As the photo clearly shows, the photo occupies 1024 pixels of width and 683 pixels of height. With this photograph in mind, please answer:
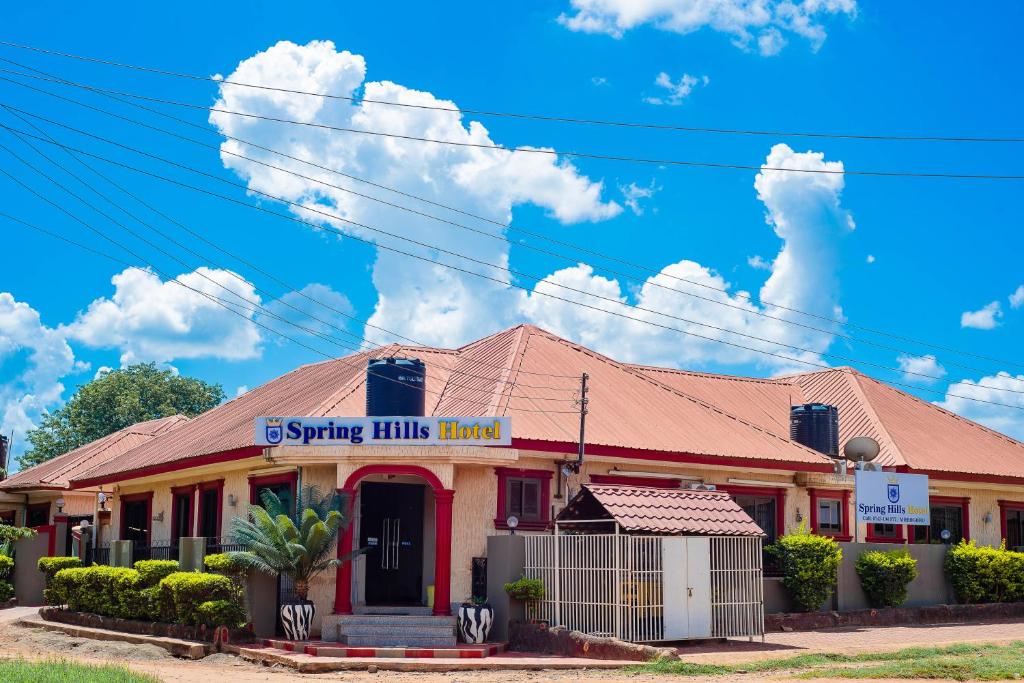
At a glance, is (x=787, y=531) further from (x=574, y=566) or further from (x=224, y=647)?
(x=224, y=647)

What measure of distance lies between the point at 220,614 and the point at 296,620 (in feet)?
4.37

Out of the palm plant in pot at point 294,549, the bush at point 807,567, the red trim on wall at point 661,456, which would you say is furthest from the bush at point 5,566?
the bush at point 807,567

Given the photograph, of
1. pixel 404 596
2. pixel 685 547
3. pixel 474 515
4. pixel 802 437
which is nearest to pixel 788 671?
pixel 685 547

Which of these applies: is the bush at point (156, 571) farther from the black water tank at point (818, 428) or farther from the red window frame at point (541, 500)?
the black water tank at point (818, 428)

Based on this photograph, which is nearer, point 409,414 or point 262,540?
point 262,540

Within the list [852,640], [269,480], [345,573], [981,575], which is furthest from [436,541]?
[981,575]

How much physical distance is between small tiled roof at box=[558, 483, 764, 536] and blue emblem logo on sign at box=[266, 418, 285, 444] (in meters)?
5.20

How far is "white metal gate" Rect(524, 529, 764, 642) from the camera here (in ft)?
62.9

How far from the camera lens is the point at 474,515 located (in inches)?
848

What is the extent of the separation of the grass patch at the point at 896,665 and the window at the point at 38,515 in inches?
981

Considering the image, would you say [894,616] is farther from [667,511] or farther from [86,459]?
[86,459]

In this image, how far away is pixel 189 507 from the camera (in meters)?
27.4

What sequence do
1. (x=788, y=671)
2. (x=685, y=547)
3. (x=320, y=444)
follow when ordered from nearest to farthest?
(x=788, y=671), (x=685, y=547), (x=320, y=444)

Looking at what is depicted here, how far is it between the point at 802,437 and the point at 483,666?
12868 millimetres
